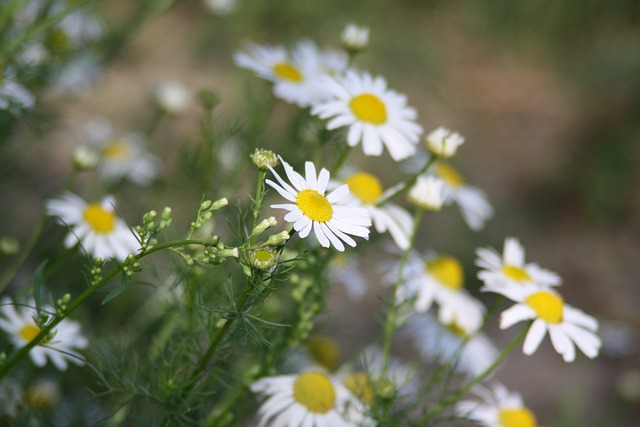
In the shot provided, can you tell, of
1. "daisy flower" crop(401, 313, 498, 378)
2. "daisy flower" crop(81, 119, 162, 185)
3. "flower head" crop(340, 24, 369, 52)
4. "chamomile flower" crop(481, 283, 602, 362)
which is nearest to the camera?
"chamomile flower" crop(481, 283, 602, 362)

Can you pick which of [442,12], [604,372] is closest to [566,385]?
[604,372]

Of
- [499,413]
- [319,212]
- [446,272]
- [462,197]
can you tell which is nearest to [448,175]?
[462,197]

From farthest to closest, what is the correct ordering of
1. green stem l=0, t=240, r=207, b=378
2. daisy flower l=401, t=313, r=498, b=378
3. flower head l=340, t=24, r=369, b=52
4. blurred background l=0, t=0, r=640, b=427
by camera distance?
1. blurred background l=0, t=0, r=640, b=427
2. daisy flower l=401, t=313, r=498, b=378
3. flower head l=340, t=24, r=369, b=52
4. green stem l=0, t=240, r=207, b=378

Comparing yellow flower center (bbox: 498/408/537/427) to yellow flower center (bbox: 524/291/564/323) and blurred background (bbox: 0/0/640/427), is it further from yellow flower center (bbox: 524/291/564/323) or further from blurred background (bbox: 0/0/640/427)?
blurred background (bbox: 0/0/640/427)

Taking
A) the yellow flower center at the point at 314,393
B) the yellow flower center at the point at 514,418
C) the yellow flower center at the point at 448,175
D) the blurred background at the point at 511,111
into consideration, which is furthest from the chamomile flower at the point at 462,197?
the blurred background at the point at 511,111

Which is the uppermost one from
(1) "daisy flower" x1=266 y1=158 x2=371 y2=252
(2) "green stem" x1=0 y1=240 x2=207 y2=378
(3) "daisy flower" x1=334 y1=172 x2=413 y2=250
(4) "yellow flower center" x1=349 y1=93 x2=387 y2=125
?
(4) "yellow flower center" x1=349 y1=93 x2=387 y2=125

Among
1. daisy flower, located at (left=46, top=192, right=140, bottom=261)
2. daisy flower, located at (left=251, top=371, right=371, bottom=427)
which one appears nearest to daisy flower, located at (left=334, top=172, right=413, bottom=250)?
daisy flower, located at (left=251, top=371, right=371, bottom=427)

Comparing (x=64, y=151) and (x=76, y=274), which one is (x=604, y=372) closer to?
(x=76, y=274)
